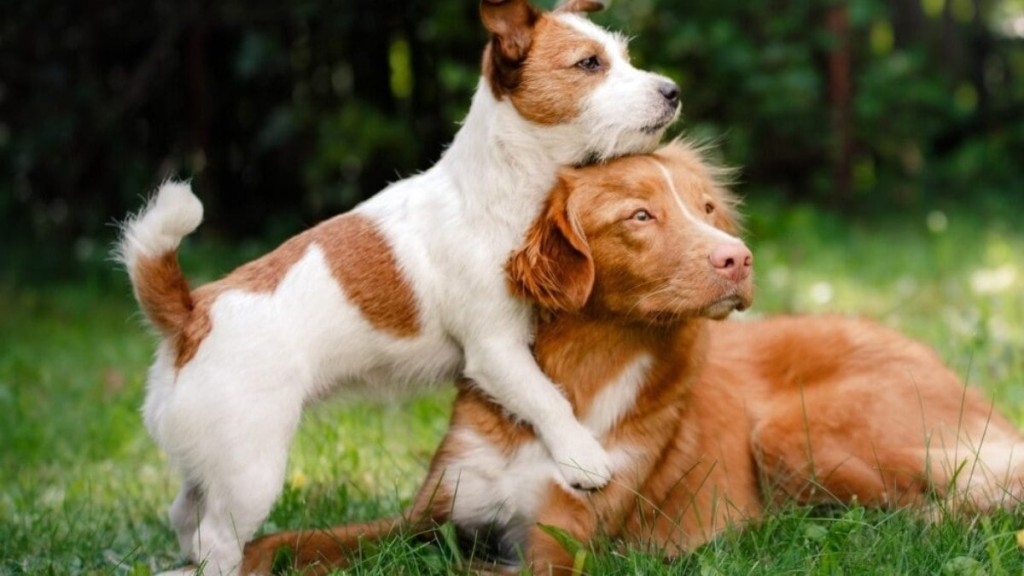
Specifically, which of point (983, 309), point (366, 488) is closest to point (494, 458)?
point (366, 488)

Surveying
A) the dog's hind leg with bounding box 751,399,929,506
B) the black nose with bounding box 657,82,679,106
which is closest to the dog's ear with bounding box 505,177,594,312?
the black nose with bounding box 657,82,679,106

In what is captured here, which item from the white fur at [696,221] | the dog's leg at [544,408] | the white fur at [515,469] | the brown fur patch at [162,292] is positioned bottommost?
the white fur at [515,469]

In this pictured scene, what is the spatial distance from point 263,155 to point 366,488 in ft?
21.0

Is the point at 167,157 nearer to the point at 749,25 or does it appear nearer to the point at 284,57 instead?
the point at 284,57

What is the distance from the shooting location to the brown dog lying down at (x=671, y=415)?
3342 mm

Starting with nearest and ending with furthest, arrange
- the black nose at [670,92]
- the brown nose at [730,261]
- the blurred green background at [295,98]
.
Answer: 1. the brown nose at [730,261]
2. the black nose at [670,92]
3. the blurred green background at [295,98]

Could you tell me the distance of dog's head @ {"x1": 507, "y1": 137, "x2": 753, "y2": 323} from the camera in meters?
3.24

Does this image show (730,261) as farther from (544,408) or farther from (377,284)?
(377,284)

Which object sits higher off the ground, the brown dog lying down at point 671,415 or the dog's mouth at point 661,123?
the dog's mouth at point 661,123

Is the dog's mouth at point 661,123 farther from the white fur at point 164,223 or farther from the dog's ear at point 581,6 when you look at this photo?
the white fur at point 164,223

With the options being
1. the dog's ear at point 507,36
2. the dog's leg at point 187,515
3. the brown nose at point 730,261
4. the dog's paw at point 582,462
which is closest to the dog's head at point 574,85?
the dog's ear at point 507,36

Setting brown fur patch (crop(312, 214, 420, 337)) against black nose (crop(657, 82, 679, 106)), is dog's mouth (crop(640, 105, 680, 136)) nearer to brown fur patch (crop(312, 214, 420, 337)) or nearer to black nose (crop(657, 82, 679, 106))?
black nose (crop(657, 82, 679, 106))

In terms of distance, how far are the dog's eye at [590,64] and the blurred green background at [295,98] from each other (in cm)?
504

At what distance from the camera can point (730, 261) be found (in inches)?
126
